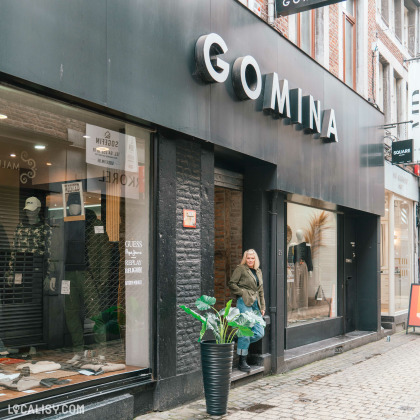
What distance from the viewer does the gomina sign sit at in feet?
23.3

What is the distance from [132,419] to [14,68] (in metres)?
3.81

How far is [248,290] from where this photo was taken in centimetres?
842

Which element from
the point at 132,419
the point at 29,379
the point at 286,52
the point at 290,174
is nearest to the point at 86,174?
the point at 29,379

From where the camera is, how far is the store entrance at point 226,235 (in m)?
9.42

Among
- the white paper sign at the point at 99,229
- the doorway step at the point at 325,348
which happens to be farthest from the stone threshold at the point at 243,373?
the white paper sign at the point at 99,229

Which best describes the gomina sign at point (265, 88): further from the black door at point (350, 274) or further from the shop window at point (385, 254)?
the shop window at point (385, 254)

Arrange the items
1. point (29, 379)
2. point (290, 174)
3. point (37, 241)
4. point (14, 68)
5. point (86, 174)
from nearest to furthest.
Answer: point (14, 68)
point (29, 379)
point (86, 174)
point (37, 241)
point (290, 174)

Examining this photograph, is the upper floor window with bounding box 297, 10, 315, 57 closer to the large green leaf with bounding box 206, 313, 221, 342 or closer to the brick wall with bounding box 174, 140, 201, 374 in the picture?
the brick wall with bounding box 174, 140, 201, 374

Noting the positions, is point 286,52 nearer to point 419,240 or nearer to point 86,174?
point 86,174

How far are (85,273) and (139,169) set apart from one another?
5.08 ft

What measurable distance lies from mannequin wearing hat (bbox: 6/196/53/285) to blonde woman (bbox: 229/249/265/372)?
106 inches

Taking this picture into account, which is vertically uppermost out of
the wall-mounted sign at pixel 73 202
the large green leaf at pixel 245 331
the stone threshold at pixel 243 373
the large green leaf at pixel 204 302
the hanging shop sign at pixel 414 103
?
the hanging shop sign at pixel 414 103

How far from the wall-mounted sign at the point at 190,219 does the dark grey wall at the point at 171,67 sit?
97 centimetres

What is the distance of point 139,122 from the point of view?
6.48 meters
